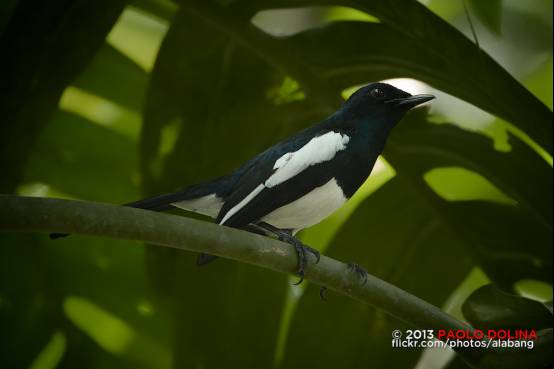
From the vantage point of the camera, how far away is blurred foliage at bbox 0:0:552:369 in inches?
81.7

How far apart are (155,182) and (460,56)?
1.19 metres

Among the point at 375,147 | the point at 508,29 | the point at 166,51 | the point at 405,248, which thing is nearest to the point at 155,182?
the point at 166,51

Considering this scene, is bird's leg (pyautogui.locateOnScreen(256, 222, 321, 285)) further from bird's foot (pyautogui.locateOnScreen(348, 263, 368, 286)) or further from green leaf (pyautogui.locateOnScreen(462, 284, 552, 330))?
green leaf (pyautogui.locateOnScreen(462, 284, 552, 330))

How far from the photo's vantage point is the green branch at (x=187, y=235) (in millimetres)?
1243

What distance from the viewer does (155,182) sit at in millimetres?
2281

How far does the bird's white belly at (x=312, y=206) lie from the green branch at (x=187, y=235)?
0.23 metres

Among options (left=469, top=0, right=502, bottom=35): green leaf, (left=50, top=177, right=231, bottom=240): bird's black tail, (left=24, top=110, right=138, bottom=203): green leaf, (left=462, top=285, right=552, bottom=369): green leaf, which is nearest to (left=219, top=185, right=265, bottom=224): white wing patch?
(left=50, top=177, right=231, bottom=240): bird's black tail

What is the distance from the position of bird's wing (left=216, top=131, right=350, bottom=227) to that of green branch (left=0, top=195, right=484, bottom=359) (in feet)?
0.71

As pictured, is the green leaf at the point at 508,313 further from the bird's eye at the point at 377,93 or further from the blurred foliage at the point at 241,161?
the bird's eye at the point at 377,93

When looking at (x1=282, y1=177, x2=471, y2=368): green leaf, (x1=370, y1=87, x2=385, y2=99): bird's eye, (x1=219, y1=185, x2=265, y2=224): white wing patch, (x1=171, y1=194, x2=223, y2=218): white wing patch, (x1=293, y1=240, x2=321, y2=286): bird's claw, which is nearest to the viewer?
(x1=293, y1=240, x2=321, y2=286): bird's claw

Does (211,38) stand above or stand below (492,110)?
below

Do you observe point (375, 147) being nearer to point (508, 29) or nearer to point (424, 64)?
point (424, 64)

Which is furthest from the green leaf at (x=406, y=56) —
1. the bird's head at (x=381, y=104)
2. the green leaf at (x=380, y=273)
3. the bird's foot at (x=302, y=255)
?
the bird's foot at (x=302, y=255)

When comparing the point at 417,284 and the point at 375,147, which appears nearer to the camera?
the point at 375,147
